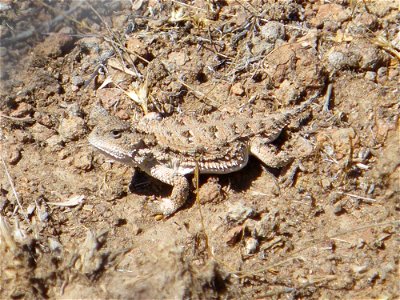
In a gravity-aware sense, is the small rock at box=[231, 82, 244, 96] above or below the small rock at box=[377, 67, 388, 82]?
below

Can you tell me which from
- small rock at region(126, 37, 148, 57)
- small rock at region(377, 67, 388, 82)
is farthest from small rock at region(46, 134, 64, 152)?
small rock at region(377, 67, 388, 82)

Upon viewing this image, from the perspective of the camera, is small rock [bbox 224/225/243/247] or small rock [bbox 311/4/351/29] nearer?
small rock [bbox 224/225/243/247]

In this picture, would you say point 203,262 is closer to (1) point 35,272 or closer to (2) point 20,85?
(1) point 35,272

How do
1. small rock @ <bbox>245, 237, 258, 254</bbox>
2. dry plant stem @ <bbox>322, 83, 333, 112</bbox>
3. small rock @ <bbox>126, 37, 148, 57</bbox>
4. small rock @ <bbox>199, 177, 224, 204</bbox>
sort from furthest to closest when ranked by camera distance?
small rock @ <bbox>126, 37, 148, 57</bbox>
dry plant stem @ <bbox>322, 83, 333, 112</bbox>
small rock @ <bbox>199, 177, 224, 204</bbox>
small rock @ <bbox>245, 237, 258, 254</bbox>

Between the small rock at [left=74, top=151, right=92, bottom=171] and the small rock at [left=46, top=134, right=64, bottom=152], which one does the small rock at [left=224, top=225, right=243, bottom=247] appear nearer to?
the small rock at [left=74, top=151, right=92, bottom=171]

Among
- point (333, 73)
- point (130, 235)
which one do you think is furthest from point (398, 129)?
point (130, 235)

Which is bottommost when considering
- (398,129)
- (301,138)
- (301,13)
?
(301,138)

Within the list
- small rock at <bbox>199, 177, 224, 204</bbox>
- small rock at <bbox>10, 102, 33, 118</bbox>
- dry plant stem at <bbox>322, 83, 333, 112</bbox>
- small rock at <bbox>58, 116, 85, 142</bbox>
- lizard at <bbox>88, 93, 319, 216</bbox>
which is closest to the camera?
lizard at <bbox>88, 93, 319, 216</bbox>

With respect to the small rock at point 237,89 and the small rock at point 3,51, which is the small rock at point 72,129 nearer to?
the small rock at point 3,51
